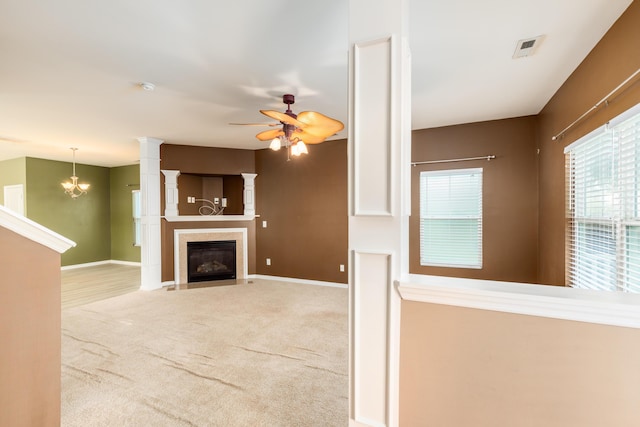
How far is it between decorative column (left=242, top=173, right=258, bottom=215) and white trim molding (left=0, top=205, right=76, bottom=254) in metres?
4.10

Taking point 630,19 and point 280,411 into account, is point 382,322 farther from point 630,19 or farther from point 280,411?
point 630,19

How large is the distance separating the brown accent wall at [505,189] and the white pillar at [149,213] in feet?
15.6

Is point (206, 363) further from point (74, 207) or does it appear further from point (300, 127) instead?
point (74, 207)

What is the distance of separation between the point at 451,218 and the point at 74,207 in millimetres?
8324

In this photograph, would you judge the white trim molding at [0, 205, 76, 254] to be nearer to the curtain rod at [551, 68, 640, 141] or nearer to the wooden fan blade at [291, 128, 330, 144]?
the wooden fan blade at [291, 128, 330, 144]

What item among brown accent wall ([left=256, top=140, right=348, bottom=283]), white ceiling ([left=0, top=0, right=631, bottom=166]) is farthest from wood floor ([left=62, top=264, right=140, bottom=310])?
white ceiling ([left=0, top=0, right=631, bottom=166])

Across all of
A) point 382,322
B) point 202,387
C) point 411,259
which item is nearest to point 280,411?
point 202,387

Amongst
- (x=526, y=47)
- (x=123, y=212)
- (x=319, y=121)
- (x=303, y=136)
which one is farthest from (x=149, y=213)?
(x=526, y=47)

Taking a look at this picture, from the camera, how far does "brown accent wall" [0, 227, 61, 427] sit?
138 cm

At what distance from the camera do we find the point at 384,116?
137 centimetres

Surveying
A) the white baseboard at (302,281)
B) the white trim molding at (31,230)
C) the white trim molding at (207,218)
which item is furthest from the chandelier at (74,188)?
the white trim molding at (31,230)

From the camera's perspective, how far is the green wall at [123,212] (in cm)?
724

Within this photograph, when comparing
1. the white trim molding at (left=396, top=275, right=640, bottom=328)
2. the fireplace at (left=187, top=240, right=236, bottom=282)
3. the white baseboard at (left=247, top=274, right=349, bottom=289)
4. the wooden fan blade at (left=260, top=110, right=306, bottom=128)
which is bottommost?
the white baseboard at (left=247, top=274, right=349, bottom=289)

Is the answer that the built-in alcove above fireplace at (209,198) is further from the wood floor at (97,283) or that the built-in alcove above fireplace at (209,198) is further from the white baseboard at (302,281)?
the wood floor at (97,283)
